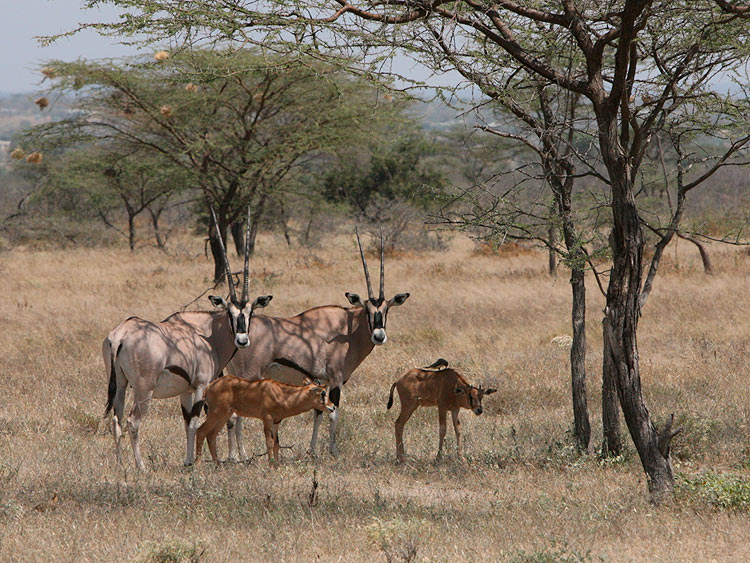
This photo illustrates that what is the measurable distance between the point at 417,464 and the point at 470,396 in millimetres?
800

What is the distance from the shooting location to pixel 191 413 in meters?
7.66

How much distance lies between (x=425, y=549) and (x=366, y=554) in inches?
13.9

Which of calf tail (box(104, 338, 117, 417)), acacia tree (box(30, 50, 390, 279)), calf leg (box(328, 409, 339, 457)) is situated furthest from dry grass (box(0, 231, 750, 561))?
acacia tree (box(30, 50, 390, 279))

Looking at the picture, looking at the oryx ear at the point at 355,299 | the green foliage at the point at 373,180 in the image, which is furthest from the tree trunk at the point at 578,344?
the green foliage at the point at 373,180

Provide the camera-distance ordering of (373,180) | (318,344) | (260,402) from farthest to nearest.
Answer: (373,180)
(318,344)
(260,402)

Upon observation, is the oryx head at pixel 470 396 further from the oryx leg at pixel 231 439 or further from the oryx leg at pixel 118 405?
the oryx leg at pixel 118 405

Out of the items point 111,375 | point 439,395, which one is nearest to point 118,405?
point 111,375

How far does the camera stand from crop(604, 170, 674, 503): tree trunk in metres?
5.94

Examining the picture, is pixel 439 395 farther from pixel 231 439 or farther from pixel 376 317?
pixel 231 439

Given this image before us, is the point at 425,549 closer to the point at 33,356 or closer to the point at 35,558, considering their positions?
the point at 35,558

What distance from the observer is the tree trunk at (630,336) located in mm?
5938

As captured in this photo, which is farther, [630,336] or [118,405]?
[118,405]

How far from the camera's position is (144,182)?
31.4m

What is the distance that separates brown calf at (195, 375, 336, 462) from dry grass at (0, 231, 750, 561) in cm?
36
